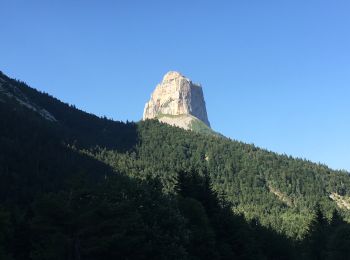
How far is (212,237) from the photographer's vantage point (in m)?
53.8

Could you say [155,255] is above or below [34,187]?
below

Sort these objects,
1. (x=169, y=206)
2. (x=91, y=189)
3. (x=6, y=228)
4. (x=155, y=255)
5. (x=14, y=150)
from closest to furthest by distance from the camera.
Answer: (x=91, y=189) → (x=6, y=228) → (x=155, y=255) → (x=169, y=206) → (x=14, y=150)

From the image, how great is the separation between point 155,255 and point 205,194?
20346 mm

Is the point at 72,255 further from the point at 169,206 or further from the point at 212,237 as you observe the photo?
the point at 212,237

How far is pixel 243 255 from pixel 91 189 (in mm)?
35115

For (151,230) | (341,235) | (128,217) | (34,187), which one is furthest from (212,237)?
(34,187)

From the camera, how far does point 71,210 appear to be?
2902 cm

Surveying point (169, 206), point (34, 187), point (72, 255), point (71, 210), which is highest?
point (34, 187)

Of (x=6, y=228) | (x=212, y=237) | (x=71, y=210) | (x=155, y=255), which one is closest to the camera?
(x=71, y=210)

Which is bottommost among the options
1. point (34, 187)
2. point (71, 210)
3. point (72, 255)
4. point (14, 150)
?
point (72, 255)

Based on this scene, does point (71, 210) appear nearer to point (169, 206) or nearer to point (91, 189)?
point (91, 189)

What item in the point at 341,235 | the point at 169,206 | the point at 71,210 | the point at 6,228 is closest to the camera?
the point at 71,210

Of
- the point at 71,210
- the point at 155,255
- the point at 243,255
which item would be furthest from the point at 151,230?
the point at 243,255

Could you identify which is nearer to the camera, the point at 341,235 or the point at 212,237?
the point at 212,237
